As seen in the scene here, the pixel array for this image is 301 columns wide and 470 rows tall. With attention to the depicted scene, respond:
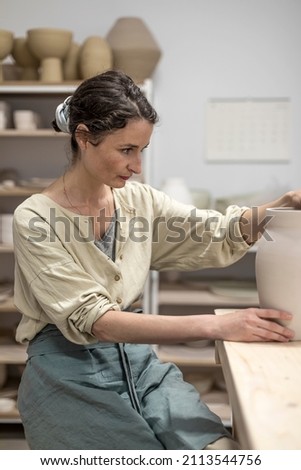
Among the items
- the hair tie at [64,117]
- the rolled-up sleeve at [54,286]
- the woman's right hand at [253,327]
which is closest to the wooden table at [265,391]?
the woman's right hand at [253,327]

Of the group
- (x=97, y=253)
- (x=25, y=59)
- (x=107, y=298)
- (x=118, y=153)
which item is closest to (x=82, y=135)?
(x=118, y=153)

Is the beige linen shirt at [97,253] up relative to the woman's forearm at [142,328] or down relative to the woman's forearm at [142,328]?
up

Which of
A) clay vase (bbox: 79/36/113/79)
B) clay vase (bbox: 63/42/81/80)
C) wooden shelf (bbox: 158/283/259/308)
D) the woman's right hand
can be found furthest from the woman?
clay vase (bbox: 63/42/81/80)

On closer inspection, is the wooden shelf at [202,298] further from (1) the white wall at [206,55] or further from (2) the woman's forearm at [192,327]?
(2) the woman's forearm at [192,327]

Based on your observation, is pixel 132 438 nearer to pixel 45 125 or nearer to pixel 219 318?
pixel 219 318

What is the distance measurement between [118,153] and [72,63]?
1.68m

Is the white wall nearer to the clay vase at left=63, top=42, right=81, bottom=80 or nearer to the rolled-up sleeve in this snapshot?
the clay vase at left=63, top=42, right=81, bottom=80

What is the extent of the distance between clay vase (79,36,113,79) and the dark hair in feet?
4.64

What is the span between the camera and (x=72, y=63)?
3.05 metres

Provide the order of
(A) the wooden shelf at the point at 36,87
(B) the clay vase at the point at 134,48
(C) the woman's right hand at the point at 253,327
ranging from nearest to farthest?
(C) the woman's right hand at the point at 253,327 → (A) the wooden shelf at the point at 36,87 → (B) the clay vase at the point at 134,48

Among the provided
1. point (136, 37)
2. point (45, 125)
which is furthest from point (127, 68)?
point (45, 125)

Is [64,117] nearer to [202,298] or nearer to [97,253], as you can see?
[97,253]

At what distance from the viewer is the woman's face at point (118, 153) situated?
1509 mm

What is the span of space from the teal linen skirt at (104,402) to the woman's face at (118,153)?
15.7 inches
